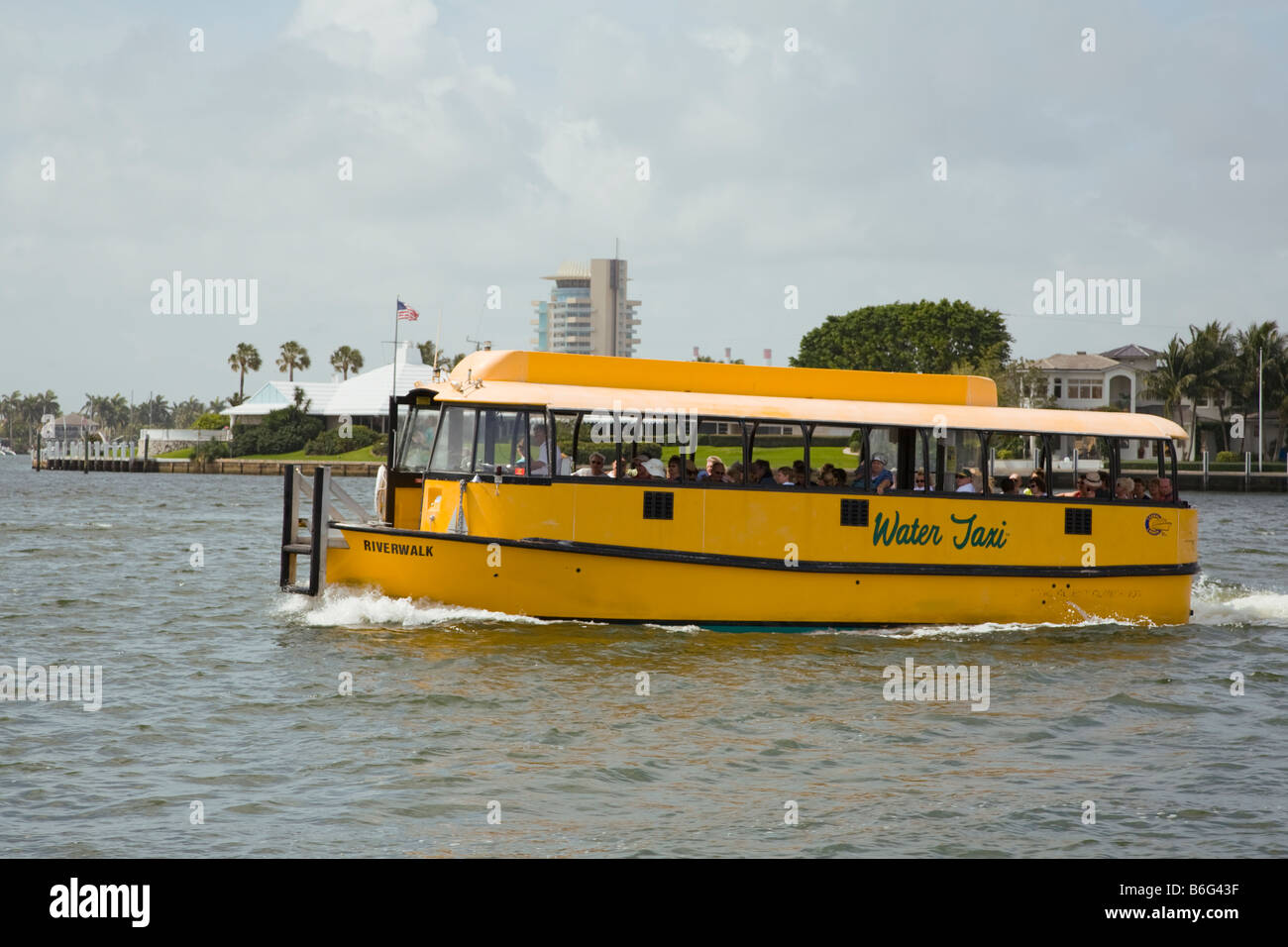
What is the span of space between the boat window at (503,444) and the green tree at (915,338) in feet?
253

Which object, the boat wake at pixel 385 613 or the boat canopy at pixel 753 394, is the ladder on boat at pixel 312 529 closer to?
the boat wake at pixel 385 613

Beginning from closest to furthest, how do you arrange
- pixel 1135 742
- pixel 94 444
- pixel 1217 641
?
pixel 1135 742
pixel 1217 641
pixel 94 444

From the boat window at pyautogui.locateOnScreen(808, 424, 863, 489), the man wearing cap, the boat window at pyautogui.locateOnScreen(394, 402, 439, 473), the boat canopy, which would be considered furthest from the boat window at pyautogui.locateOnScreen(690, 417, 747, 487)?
the boat window at pyautogui.locateOnScreen(394, 402, 439, 473)

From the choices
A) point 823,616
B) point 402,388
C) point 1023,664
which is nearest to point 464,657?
point 823,616

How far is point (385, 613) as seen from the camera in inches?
641

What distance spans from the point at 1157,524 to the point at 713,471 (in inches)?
243

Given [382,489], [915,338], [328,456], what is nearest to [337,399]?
[328,456]

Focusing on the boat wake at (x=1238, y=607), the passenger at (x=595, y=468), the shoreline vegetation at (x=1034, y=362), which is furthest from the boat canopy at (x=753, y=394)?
the shoreline vegetation at (x=1034, y=362)

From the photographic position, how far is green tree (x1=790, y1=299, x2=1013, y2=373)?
9300 cm

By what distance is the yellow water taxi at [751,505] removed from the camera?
15750mm

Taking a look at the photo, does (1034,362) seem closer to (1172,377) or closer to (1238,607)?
(1172,377)

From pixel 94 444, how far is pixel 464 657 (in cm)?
12395

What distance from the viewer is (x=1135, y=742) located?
11.9 metres
